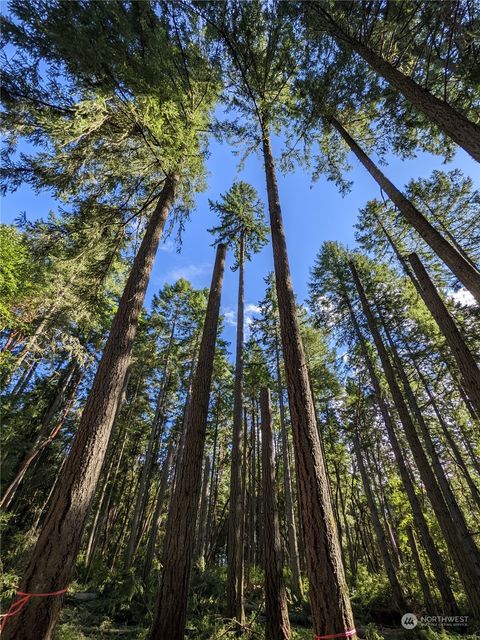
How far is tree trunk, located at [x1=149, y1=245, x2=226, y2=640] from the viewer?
13.2 ft

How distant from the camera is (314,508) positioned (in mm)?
3043

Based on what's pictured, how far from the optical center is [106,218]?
740 cm

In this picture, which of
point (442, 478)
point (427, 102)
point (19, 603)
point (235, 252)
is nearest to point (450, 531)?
point (442, 478)

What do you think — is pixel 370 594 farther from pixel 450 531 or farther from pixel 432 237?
pixel 432 237

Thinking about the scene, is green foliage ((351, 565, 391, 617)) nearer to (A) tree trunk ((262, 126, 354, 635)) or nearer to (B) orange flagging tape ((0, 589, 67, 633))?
(A) tree trunk ((262, 126, 354, 635))

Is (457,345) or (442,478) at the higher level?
(457,345)

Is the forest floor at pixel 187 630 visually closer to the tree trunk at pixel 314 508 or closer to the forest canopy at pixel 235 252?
the forest canopy at pixel 235 252

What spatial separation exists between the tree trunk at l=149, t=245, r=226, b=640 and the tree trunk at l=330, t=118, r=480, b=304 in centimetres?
535

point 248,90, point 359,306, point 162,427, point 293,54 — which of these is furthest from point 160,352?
point 293,54

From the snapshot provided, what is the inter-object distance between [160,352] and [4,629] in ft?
43.4

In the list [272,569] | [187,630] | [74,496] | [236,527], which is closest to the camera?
[74,496]

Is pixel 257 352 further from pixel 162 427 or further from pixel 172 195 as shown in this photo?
pixel 172 195

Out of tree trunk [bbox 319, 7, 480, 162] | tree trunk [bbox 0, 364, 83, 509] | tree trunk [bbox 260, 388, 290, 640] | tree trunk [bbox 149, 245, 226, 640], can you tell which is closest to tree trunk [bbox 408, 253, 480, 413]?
tree trunk [bbox 319, 7, 480, 162]

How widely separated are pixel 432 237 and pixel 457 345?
2.32 meters
